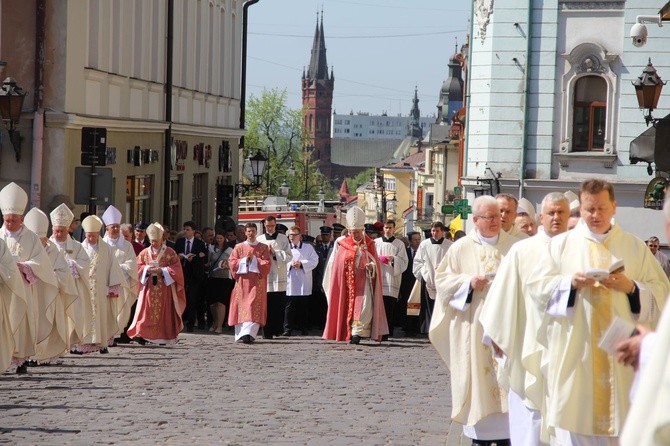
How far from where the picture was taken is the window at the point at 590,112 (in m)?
35.4

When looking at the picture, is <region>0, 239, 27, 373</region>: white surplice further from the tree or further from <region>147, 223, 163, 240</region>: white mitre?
the tree

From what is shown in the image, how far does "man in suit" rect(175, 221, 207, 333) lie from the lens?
23.2m

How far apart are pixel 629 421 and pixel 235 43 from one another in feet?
134

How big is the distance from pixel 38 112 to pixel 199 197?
14287 millimetres

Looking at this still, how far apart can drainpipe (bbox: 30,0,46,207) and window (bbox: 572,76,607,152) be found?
14914 mm

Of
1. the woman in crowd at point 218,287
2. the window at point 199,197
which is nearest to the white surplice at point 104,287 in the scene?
the woman in crowd at point 218,287

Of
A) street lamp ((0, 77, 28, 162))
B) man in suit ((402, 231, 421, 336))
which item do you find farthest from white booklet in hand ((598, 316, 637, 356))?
man in suit ((402, 231, 421, 336))

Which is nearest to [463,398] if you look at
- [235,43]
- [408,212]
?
[235,43]

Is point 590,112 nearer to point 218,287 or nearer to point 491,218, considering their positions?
point 218,287

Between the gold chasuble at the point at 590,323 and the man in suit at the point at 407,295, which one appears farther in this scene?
the man in suit at the point at 407,295

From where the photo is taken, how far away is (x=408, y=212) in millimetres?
116688

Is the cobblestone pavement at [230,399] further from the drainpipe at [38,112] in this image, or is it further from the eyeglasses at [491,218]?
the drainpipe at [38,112]

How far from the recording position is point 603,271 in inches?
340

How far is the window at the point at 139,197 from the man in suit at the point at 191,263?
5.87 metres
